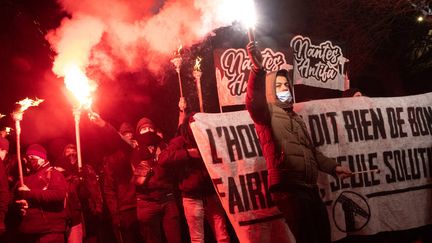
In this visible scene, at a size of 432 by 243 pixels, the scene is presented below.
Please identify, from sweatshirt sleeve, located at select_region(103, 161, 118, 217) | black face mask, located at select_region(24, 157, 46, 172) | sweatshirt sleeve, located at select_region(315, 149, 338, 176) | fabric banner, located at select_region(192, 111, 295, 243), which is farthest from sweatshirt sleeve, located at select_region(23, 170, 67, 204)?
sweatshirt sleeve, located at select_region(315, 149, 338, 176)

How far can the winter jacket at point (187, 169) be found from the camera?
18.7 ft

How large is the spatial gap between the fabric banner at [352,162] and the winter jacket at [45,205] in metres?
2.01

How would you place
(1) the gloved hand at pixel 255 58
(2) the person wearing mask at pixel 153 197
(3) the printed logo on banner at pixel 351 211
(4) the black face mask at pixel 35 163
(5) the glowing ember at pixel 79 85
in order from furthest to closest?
1. (2) the person wearing mask at pixel 153 197
2. (4) the black face mask at pixel 35 163
3. (3) the printed logo on banner at pixel 351 211
4. (5) the glowing ember at pixel 79 85
5. (1) the gloved hand at pixel 255 58

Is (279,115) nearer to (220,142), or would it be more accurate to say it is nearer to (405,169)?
(220,142)

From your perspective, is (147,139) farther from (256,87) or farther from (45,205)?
(256,87)

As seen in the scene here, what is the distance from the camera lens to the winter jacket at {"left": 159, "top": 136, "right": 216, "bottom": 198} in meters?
5.70

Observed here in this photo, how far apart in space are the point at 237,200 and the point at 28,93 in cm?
600

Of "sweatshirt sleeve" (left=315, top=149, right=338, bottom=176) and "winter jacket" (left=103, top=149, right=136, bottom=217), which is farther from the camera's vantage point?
"winter jacket" (left=103, top=149, right=136, bottom=217)

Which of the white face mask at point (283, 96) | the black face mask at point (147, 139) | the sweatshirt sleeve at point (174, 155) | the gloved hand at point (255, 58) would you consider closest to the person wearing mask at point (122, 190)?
the black face mask at point (147, 139)

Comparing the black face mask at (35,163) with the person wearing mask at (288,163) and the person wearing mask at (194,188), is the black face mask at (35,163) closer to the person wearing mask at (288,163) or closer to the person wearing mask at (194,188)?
the person wearing mask at (194,188)

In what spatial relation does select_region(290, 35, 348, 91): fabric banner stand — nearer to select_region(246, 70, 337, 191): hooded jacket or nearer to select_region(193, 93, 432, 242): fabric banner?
select_region(193, 93, 432, 242): fabric banner

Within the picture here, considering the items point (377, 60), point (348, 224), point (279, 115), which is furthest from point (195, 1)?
point (377, 60)

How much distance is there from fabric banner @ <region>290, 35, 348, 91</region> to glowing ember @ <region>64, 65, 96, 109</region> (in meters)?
3.42

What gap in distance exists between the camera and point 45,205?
5.51 m
